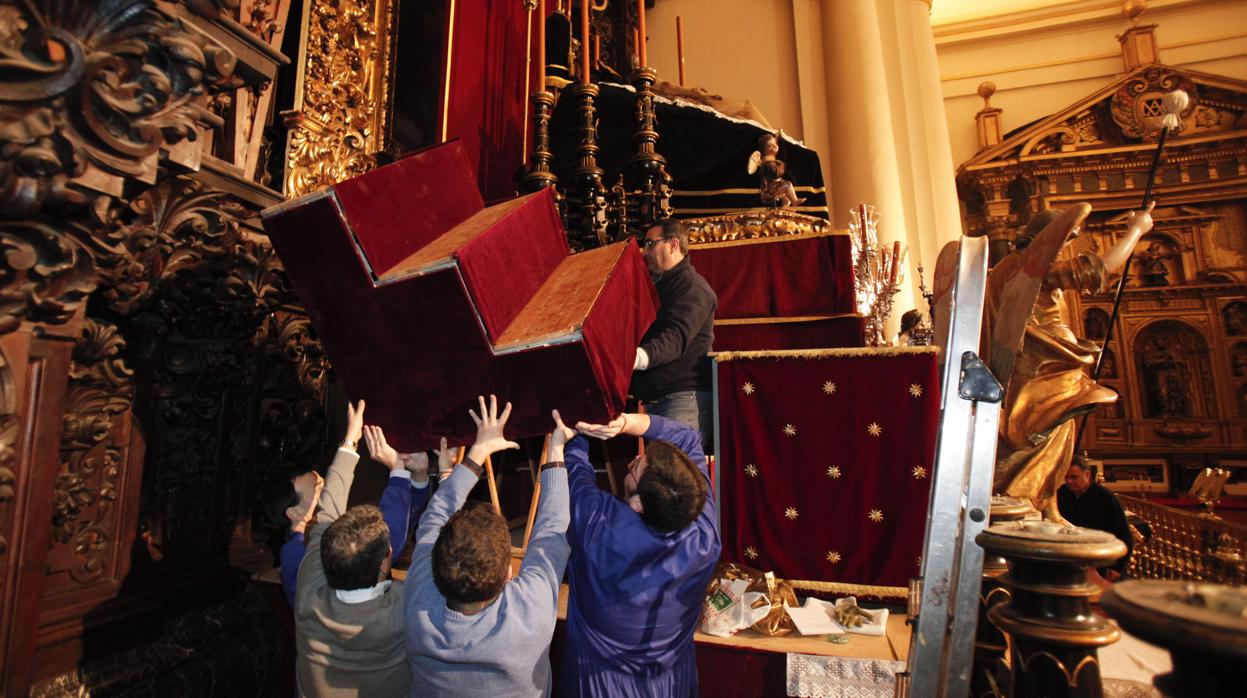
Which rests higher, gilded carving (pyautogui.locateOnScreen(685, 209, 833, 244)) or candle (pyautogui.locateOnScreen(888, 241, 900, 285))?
gilded carving (pyautogui.locateOnScreen(685, 209, 833, 244))

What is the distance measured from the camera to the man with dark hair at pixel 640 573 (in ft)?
5.66

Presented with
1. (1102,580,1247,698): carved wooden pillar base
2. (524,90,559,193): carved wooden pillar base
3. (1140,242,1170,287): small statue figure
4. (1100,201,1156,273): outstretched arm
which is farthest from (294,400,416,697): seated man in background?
(1140,242,1170,287): small statue figure

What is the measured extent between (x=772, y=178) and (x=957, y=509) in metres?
3.48

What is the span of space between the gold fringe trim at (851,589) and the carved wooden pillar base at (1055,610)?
5.11ft

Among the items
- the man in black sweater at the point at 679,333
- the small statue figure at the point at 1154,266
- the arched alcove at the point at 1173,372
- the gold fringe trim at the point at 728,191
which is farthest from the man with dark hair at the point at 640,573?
the small statue figure at the point at 1154,266

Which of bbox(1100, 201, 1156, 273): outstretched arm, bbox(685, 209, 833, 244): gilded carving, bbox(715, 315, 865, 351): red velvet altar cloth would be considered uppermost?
bbox(685, 209, 833, 244): gilded carving

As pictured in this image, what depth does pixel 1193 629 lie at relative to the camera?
62 centimetres

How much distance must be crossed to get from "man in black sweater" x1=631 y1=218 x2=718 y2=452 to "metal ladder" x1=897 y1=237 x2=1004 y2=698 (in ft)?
5.27

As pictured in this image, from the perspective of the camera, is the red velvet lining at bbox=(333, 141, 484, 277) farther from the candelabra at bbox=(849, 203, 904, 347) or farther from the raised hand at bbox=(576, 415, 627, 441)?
the candelabra at bbox=(849, 203, 904, 347)

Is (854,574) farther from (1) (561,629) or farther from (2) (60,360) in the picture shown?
(2) (60,360)

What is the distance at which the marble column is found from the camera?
6875mm

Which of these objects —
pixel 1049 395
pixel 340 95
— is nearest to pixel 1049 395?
pixel 1049 395

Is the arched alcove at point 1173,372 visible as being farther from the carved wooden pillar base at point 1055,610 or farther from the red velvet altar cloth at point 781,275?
the carved wooden pillar base at point 1055,610

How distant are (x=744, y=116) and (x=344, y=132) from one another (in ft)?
9.98
